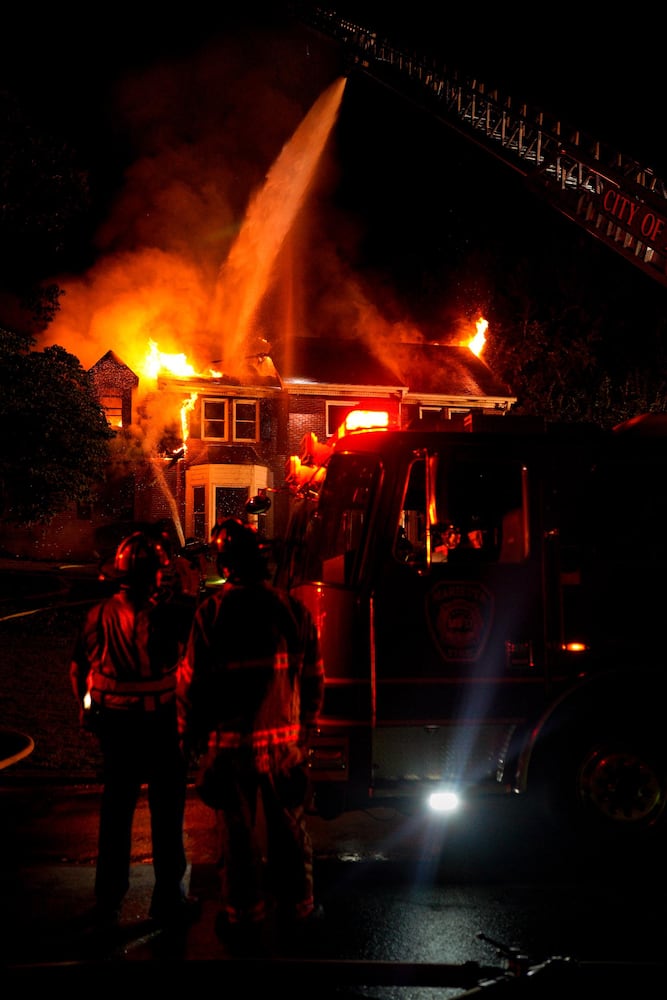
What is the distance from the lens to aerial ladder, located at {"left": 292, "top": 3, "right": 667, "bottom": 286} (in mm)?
10648

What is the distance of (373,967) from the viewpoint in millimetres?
3436

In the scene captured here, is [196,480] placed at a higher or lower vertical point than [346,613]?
higher

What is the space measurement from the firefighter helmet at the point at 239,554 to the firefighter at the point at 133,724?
0.55 metres

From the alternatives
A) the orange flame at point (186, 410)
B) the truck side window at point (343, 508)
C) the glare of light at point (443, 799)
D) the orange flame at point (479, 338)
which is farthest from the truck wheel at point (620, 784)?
the orange flame at point (479, 338)

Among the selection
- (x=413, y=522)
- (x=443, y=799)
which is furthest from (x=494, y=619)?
(x=443, y=799)

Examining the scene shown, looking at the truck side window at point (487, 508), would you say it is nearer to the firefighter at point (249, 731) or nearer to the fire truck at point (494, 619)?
the fire truck at point (494, 619)

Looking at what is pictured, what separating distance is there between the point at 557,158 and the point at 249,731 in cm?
1106

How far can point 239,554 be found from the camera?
385 cm

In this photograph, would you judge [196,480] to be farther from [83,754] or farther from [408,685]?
[408,685]

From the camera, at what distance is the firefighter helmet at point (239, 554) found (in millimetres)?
3852

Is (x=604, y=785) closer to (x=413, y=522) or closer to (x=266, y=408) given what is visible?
(x=413, y=522)

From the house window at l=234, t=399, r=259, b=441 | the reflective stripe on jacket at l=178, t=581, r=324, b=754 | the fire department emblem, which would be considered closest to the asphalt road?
the reflective stripe on jacket at l=178, t=581, r=324, b=754

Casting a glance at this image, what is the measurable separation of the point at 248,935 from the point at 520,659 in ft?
7.18

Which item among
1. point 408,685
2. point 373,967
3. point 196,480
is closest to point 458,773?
point 408,685
